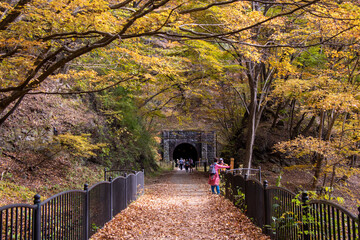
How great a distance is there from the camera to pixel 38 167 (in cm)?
1138

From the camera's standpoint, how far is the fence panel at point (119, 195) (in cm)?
819

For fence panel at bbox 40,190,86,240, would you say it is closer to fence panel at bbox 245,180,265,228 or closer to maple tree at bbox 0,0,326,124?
maple tree at bbox 0,0,326,124

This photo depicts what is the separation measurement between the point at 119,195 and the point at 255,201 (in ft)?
12.8

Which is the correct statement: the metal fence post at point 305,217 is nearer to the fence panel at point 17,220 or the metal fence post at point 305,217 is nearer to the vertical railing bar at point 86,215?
the fence panel at point 17,220

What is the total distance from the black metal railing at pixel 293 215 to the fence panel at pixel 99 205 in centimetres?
348

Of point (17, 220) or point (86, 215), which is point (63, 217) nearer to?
point (86, 215)

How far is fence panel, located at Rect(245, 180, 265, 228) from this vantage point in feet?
21.0

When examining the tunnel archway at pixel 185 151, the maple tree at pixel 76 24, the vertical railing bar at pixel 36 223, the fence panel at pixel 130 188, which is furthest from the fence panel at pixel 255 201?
the tunnel archway at pixel 185 151

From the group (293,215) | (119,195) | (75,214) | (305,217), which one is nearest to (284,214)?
(293,215)

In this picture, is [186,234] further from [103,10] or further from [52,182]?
[52,182]

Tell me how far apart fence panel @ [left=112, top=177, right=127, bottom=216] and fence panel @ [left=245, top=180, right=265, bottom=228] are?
3503 mm

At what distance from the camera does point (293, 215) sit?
487cm

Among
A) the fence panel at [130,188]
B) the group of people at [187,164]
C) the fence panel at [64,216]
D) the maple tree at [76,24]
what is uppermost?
the maple tree at [76,24]

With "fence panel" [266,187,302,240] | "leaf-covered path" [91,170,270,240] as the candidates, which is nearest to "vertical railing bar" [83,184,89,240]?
"leaf-covered path" [91,170,270,240]
